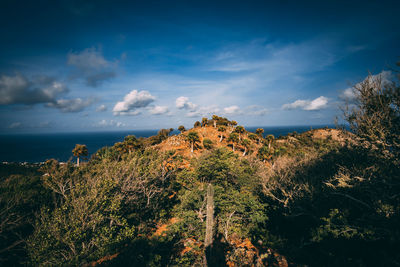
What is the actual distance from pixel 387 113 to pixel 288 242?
538 inches

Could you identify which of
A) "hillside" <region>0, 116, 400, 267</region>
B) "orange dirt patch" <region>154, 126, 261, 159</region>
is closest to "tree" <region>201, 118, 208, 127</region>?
"orange dirt patch" <region>154, 126, 261, 159</region>

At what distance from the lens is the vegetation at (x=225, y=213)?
930cm

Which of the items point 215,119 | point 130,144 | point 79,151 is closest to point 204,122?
point 215,119

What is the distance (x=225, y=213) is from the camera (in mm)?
13953

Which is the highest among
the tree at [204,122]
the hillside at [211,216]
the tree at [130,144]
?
the tree at [204,122]

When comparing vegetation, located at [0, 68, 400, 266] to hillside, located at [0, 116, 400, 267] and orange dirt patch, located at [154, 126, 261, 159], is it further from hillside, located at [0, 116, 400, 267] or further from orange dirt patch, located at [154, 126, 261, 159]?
orange dirt patch, located at [154, 126, 261, 159]

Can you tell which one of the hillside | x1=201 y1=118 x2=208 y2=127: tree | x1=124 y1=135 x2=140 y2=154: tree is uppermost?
x1=201 y1=118 x2=208 y2=127: tree

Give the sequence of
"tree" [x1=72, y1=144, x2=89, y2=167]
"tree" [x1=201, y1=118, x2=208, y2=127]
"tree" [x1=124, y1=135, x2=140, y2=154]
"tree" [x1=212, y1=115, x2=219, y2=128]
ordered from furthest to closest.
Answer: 1. "tree" [x1=201, y1=118, x2=208, y2=127]
2. "tree" [x1=212, y1=115, x2=219, y2=128]
3. "tree" [x1=72, y1=144, x2=89, y2=167]
4. "tree" [x1=124, y1=135, x2=140, y2=154]

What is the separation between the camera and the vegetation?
9.30m

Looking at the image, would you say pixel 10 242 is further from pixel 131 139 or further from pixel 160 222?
pixel 131 139

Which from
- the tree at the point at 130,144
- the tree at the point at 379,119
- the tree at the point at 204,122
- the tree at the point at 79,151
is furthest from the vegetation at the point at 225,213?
the tree at the point at 204,122

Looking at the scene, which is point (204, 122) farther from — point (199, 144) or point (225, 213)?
point (225, 213)

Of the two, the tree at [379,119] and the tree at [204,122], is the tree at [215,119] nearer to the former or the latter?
the tree at [204,122]

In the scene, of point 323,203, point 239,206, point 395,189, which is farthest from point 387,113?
point 239,206
